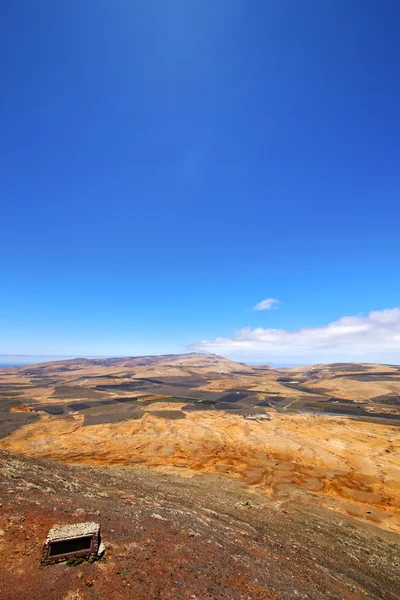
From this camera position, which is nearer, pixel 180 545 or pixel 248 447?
pixel 180 545

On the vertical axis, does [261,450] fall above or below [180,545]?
below

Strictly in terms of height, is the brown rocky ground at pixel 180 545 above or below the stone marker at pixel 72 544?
below

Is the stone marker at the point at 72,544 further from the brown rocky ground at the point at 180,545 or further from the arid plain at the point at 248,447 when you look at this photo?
the arid plain at the point at 248,447

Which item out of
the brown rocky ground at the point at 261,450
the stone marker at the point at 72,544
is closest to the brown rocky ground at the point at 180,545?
the stone marker at the point at 72,544

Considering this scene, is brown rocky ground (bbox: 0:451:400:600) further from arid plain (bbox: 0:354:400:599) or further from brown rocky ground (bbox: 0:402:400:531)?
brown rocky ground (bbox: 0:402:400:531)

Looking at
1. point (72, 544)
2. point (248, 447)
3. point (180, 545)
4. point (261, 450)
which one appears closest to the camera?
point (72, 544)

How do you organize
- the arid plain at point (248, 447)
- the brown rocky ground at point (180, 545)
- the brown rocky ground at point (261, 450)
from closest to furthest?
1. the brown rocky ground at point (180, 545)
2. the arid plain at point (248, 447)
3. the brown rocky ground at point (261, 450)

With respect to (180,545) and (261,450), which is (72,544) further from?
(261,450)

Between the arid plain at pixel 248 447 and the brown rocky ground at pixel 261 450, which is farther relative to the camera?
the brown rocky ground at pixel 261 450

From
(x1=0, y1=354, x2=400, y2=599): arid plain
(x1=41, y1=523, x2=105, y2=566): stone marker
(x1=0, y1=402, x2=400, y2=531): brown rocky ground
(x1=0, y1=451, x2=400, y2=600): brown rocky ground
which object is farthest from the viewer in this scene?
(x1=0, y1=402, x2=400, y2=531): brown rocky ground

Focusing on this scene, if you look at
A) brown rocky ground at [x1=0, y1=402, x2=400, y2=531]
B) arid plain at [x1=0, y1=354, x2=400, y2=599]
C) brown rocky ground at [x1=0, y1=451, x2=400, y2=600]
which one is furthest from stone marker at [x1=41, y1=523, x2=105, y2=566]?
brown rocky ground at [x1=0, y1=402, x2=400, y2=531]

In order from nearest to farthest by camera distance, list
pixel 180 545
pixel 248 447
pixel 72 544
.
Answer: pixel 72 544 < pixel 180 545 < pixel 248 447

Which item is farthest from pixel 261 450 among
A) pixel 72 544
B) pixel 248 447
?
pixel 72 544

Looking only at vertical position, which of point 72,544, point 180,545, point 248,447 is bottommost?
point 248,447
